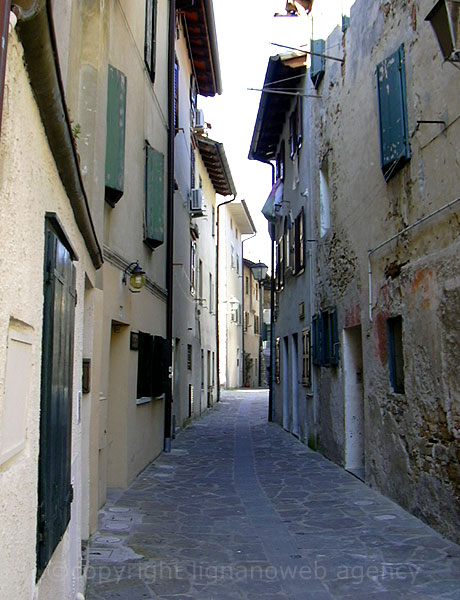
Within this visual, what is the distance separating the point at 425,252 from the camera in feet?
20.1

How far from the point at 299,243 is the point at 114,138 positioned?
7.22 m

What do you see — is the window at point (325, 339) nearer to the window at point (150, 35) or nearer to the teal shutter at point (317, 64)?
the teal shutter at point (317, 64)

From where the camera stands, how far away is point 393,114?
684cm

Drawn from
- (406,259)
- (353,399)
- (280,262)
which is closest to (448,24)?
(406,259)

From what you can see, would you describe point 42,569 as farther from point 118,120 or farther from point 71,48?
point 118,120

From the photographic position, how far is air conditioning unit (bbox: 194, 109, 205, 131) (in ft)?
61.8

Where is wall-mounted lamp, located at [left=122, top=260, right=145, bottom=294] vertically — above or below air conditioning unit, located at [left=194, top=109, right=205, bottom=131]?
below

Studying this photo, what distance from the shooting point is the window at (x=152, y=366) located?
8938 millimetres

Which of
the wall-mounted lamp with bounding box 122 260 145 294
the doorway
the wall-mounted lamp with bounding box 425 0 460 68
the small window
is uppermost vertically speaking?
the wall-mounted lamp with bounding box 425 0 460 68

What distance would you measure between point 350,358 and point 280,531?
3942 mm

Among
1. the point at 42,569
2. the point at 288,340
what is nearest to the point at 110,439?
the point at 42,569

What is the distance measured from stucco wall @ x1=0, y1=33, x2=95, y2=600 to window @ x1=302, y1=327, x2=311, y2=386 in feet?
32.1

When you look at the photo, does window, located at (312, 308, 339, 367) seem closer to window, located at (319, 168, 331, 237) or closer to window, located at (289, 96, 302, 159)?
window, located at (319, 168, 331, 237)

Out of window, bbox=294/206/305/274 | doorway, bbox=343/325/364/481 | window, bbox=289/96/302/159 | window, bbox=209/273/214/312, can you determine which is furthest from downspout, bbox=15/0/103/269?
window, bbox=209/273/214/312
